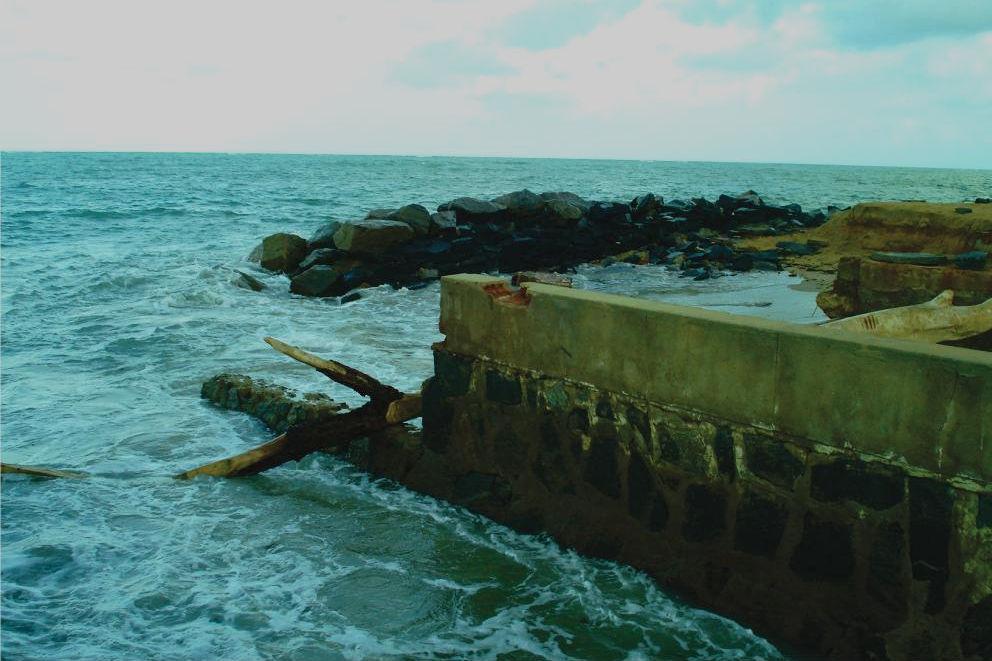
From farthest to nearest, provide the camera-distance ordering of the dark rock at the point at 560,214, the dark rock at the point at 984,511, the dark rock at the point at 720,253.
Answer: the dark rock at the point at 560,214
the dark rock at the point at 720,253
the dark rock at the point at 984,511

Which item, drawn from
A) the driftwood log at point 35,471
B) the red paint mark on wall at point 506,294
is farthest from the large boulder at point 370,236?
the red paint mark on wall at point 506,294

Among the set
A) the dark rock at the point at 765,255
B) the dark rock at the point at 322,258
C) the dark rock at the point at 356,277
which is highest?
the dark rock at the point at 765,255

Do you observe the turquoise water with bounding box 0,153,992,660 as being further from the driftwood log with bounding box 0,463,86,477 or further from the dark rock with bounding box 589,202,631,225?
the dark rock with bounding box 589,202,631,225

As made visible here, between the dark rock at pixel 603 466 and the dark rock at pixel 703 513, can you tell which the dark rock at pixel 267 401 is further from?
the dark rock at pixel 703 513

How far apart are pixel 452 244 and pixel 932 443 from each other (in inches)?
585

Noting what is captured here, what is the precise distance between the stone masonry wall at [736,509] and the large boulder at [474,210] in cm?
1432

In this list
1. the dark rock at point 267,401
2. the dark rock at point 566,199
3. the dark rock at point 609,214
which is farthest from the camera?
the dark rock at point 609,214

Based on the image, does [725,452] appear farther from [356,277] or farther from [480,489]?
[356,277]

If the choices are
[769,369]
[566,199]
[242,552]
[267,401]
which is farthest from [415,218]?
[769,369]

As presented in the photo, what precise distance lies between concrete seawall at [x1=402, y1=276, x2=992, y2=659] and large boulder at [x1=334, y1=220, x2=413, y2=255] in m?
11.5

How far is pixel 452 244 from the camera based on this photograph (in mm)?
17500

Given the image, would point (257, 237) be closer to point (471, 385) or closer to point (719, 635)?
point (471, 385)

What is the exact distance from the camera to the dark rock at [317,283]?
14.7 metres

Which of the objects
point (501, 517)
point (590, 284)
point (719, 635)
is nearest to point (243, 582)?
point (501, 517)
